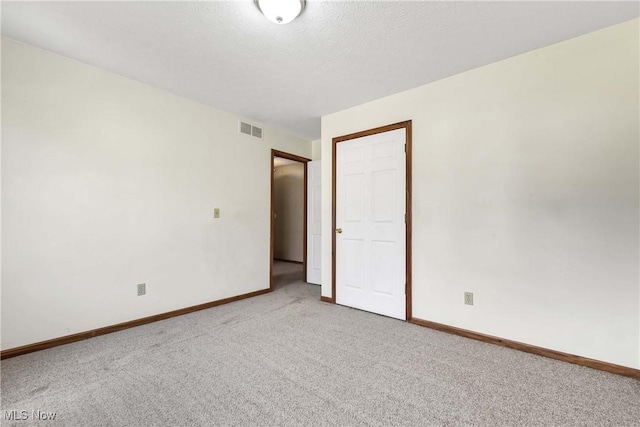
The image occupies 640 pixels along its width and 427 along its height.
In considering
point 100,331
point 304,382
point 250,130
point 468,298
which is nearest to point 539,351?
point 468,298

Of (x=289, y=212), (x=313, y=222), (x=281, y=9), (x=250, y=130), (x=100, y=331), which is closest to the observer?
(x=281, y=9)

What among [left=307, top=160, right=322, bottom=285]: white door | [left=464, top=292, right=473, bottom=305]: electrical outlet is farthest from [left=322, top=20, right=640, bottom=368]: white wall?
[left=307, top=160, right=322, bottom=285]: white door

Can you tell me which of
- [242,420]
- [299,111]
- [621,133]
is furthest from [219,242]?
[621,133]

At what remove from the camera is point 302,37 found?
6.76 ft

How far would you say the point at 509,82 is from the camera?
2.37m

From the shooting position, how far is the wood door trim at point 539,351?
1898 millimetres

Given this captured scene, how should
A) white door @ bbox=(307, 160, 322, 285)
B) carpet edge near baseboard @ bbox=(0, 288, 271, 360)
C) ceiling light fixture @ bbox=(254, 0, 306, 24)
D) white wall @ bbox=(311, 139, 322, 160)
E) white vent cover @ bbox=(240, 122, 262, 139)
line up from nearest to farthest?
ceiling light fixture @ bbox=(254, 0, 306, 24), carpet edge near baseboard @ bbox=(0, 288, 271, 360), white vent cover @ bbox=(240, 122, 262, 139), white door @ bbox=(307, 160, 322, 285), white wall @ bbox=(311, 139, 322, 160)

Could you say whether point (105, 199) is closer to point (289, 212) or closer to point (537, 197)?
point (537, 197)

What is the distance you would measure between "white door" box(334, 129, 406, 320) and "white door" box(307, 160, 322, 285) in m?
0.99

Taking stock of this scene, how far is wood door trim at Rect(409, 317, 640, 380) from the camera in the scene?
6.23 feet

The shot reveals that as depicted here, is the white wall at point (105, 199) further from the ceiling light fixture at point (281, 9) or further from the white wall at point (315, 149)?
the ceiling light fixture at point (281, 9)

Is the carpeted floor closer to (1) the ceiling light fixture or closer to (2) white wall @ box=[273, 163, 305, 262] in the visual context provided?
(1) the ceiling light fixture

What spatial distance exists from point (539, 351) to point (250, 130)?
3881mm

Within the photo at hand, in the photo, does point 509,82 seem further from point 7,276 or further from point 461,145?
point 7,276
